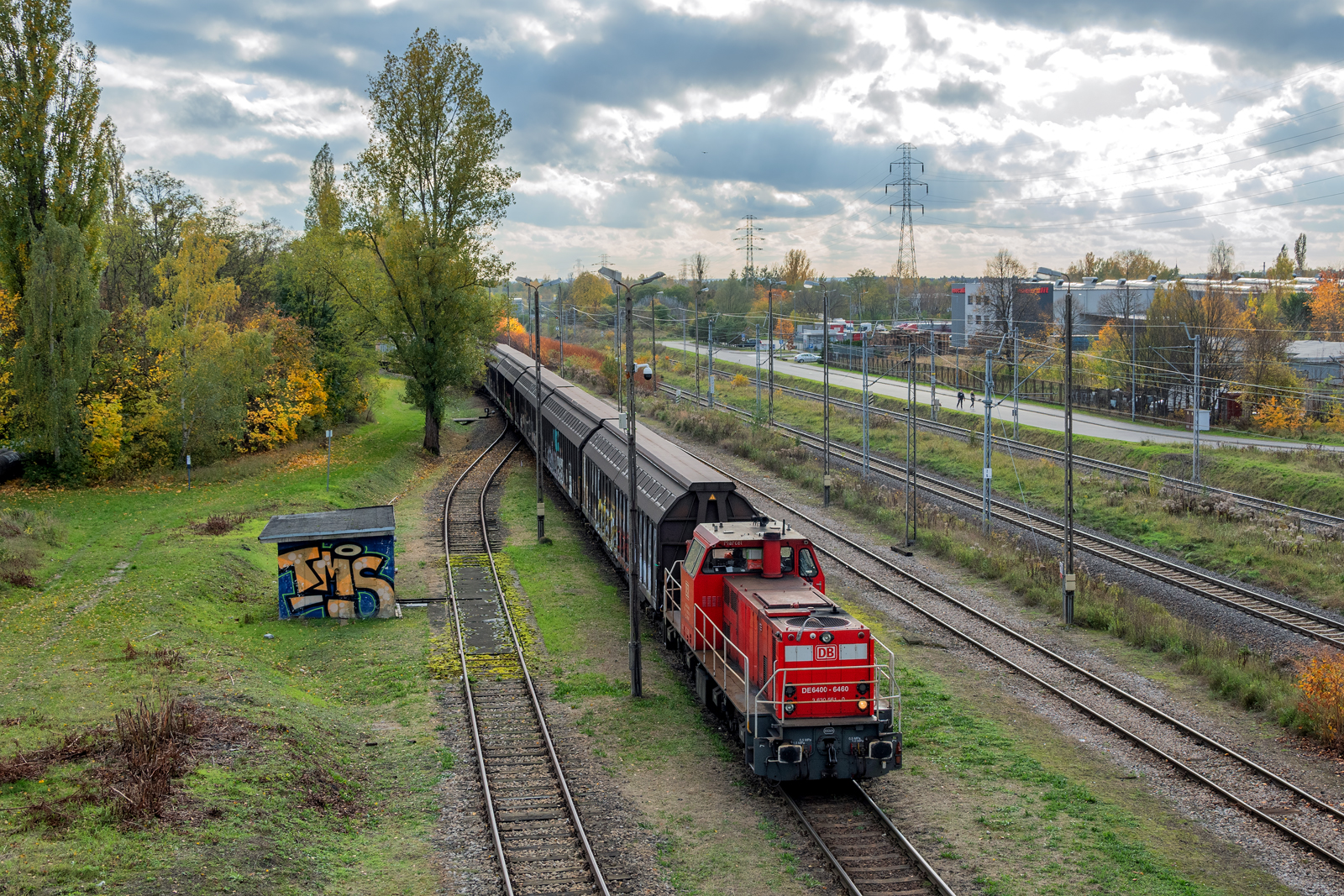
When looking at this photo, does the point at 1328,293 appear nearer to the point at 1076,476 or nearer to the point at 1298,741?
the point at 1076,476

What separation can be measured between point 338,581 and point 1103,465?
40.4 meters

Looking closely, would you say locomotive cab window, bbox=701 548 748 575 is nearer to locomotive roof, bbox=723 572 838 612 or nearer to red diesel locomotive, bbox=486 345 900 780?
red diesel locomotive, bbox=486 345 900 780

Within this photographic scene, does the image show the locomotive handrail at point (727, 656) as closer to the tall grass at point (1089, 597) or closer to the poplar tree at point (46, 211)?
the tall grass at point (1089, 597)

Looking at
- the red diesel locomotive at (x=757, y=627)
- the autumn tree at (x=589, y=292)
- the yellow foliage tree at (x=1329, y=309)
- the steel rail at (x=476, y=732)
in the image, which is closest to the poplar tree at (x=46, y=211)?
the steel rail at (x=476, y=732)

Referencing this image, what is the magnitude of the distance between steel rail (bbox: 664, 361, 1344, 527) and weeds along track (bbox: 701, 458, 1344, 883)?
18.9 meters

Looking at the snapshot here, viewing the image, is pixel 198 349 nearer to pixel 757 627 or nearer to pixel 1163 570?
pixel 757 627

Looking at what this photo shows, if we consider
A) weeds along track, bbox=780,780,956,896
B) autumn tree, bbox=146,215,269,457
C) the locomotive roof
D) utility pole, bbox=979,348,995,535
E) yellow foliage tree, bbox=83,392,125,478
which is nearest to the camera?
weeds along track, bbox=780,780,956,896

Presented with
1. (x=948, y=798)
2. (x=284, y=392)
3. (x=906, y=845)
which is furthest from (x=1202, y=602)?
(x=284, y=392)

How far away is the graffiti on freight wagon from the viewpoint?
84.4 feet

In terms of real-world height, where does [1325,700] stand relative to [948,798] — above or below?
above

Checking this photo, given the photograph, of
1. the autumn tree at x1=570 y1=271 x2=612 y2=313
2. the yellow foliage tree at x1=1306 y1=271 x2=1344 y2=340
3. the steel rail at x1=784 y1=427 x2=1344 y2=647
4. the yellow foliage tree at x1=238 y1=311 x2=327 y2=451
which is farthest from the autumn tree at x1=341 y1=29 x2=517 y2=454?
the autumn tree at x1=570 y1=271 x2=612 y2=313

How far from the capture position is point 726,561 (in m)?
18.8

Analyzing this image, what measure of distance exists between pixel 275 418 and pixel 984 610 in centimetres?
3902

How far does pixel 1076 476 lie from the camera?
46.2 metres
